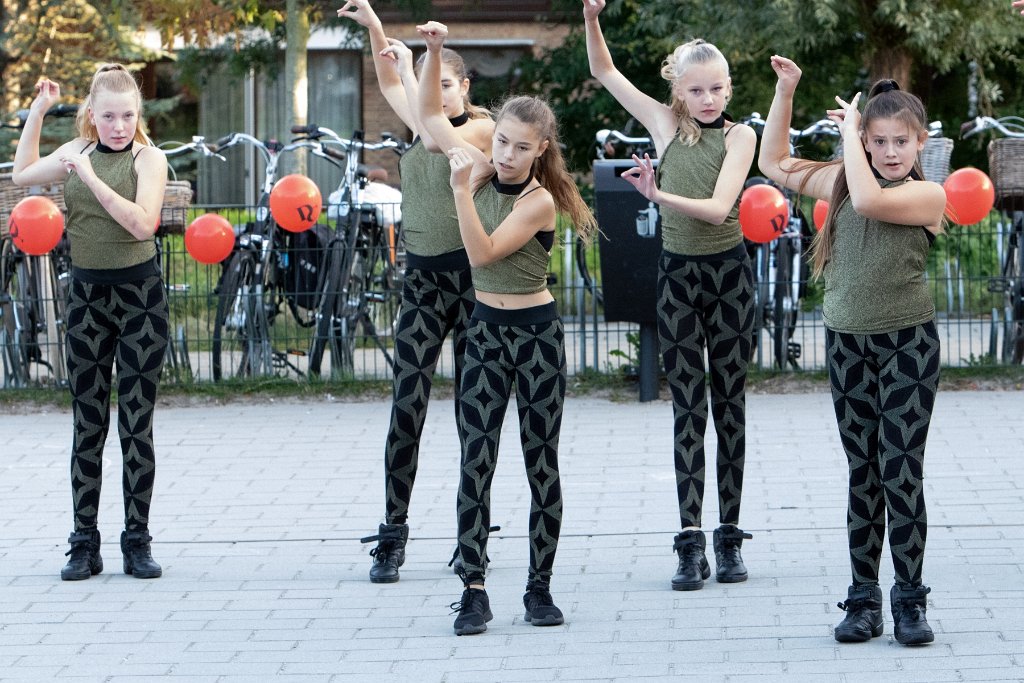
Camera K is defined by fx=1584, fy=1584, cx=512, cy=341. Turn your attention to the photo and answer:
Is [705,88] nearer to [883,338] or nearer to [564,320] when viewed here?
[883,338]

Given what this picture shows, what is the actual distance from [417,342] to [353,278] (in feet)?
13.0

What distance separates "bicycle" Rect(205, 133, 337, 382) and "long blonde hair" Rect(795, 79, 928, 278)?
16.4 feet

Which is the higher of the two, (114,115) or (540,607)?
(114,115)

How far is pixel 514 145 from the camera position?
4711 mm

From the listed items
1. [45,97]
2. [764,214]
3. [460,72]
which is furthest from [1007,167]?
[45,97]

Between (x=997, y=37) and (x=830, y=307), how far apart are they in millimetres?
10902

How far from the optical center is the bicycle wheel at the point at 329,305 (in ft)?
30.1

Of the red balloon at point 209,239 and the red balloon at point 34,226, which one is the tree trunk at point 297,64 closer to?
the red balloon at point 209,239

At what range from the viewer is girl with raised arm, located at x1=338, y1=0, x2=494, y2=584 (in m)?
5.34

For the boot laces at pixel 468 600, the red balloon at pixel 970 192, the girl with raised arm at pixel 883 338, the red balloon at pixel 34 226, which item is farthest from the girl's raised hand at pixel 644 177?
the red balloon at pixel 34 226

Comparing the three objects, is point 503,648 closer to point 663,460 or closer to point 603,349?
point 663,460

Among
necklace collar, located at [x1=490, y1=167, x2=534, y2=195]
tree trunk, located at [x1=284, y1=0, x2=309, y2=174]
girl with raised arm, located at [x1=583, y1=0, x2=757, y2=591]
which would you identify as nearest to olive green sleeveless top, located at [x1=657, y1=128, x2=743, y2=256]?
girl with raised arm, located at [x1=583, y1=0, x2=757, y2=591]

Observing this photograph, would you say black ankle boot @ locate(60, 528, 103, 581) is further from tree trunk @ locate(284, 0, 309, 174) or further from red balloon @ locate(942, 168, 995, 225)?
tree trunk @ locate(284, 0, 309, 174)

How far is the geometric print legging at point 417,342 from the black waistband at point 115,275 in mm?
902
